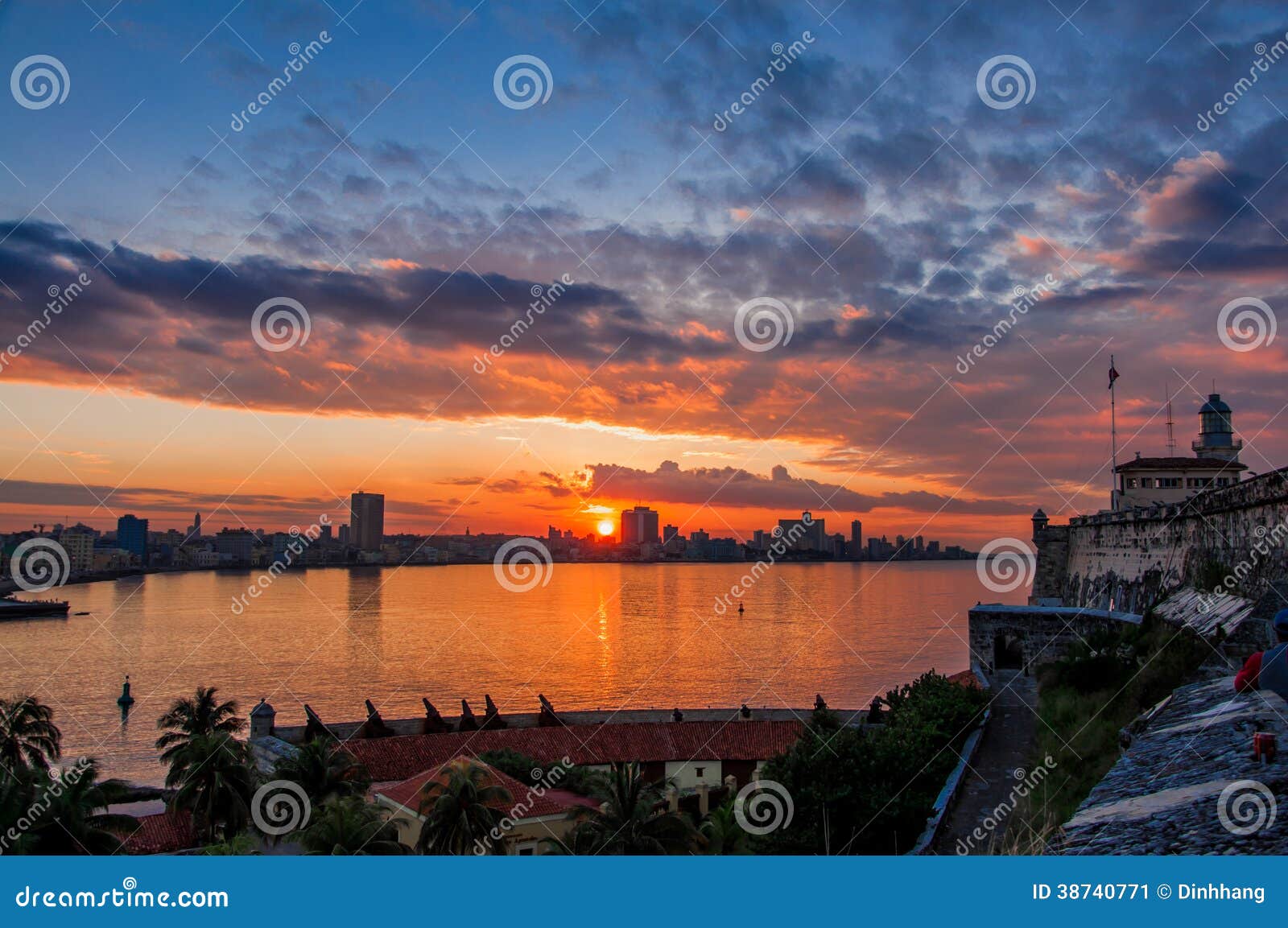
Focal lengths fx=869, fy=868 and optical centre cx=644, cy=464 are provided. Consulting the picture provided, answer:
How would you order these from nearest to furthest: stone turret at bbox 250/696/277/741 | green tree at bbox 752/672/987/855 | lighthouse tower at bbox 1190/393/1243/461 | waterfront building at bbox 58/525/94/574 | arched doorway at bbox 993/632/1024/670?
green tree at bbox 752/672/987/855
arched doorway at bbox 993/632/1024/670
stone turret at bbox 250/696/277/741
lighthouse tower at bbox 1190/393/1243/461
waterfront building at bbox 58/525/94/574

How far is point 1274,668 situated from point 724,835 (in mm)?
15056

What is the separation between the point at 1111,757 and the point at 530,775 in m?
18.9

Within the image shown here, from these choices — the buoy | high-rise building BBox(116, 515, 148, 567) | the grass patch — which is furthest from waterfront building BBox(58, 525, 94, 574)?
the grass patch

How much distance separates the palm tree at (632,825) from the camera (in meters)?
17.7

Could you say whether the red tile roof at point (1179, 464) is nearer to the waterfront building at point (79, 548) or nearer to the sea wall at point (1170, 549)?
the sea wall at point (1170, 549)

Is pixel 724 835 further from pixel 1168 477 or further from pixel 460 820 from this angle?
pixel 1168 477

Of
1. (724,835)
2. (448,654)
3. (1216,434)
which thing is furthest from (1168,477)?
(448,654)

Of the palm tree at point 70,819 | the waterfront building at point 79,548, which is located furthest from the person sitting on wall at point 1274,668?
the waterfront building at point 79,548

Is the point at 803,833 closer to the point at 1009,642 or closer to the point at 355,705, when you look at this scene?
the point at 1009,642

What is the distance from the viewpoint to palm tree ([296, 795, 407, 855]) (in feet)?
51.2

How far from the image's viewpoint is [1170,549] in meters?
23.8

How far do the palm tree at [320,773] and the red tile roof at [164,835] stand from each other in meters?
3.68

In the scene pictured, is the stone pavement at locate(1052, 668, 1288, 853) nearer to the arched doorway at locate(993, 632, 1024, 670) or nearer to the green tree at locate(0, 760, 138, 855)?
the green tree at locate(0, 760, 138, 855)

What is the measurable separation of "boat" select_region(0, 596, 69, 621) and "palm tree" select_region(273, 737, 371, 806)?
313 feet
